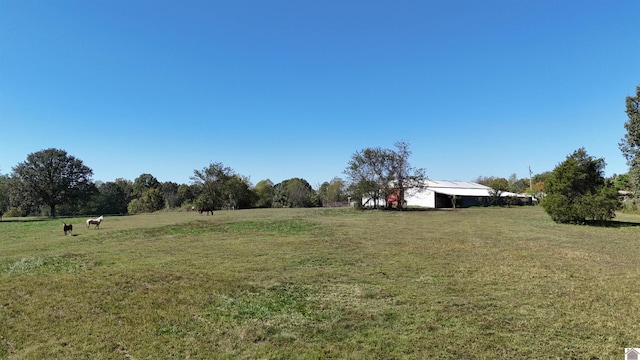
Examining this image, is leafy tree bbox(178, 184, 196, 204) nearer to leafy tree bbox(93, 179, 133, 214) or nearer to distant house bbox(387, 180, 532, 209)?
leafy tree bbox(93, 179, 133, 214)

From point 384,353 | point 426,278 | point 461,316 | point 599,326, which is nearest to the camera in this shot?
point 384,353

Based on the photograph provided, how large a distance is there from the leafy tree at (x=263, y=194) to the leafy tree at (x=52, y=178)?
28.7 metres

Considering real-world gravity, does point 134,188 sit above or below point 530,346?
above

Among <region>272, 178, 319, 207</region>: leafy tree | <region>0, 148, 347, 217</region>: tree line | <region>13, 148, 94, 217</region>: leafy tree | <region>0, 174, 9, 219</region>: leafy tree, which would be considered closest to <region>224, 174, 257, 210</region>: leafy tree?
<region>0, 148, 347, 217</region>: tree line

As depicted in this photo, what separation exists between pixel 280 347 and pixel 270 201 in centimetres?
6727

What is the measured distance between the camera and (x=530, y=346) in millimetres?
4191

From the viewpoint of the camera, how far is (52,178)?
49281 millimetres

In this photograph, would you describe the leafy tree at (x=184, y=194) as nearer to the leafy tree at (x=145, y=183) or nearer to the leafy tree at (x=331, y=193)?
the leafy tree at (x=145, y=183)

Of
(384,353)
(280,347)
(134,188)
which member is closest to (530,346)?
(384,353)

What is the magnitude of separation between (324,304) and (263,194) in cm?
6489

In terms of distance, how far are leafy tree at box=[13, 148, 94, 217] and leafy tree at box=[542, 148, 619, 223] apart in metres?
61.2

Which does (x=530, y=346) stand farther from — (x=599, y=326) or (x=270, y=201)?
(x=270, y=201)

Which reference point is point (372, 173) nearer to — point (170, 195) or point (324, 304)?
point (324, 304)

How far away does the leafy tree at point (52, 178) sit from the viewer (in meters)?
47.2
